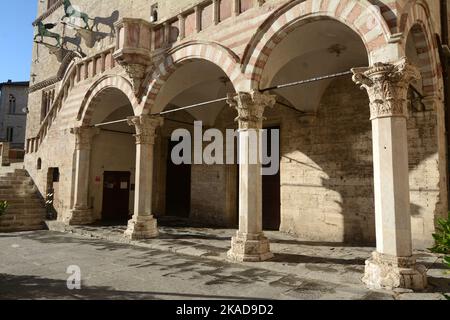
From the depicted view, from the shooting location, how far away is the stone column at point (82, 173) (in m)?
11.7

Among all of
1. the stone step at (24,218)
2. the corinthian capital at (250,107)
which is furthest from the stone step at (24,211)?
the corinthian capital at (250,107)

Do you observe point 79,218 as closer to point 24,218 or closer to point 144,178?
point 24,218

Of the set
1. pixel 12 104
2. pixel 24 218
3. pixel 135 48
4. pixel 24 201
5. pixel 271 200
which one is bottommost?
pixel 24 218

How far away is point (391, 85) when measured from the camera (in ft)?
15.7

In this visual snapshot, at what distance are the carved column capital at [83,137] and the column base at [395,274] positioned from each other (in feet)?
Answer: 35.0

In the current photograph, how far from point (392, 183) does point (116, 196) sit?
11374mm

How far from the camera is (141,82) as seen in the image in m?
9.45

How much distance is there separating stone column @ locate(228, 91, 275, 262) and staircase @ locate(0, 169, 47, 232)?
913cm

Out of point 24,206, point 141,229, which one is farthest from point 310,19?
point 24,206

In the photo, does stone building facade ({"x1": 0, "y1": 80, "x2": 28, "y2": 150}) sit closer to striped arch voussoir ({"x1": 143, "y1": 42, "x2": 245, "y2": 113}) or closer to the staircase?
the staircase

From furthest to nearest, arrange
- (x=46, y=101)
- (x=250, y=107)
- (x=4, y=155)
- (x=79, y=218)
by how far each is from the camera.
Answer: (x=46, y=101) → (x=4, y=155) → (x=79, y=218) → (x=250, y=107)

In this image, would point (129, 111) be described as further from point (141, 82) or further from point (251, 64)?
point (251, 64)

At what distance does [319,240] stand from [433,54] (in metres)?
5.42

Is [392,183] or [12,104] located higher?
[12,104]
